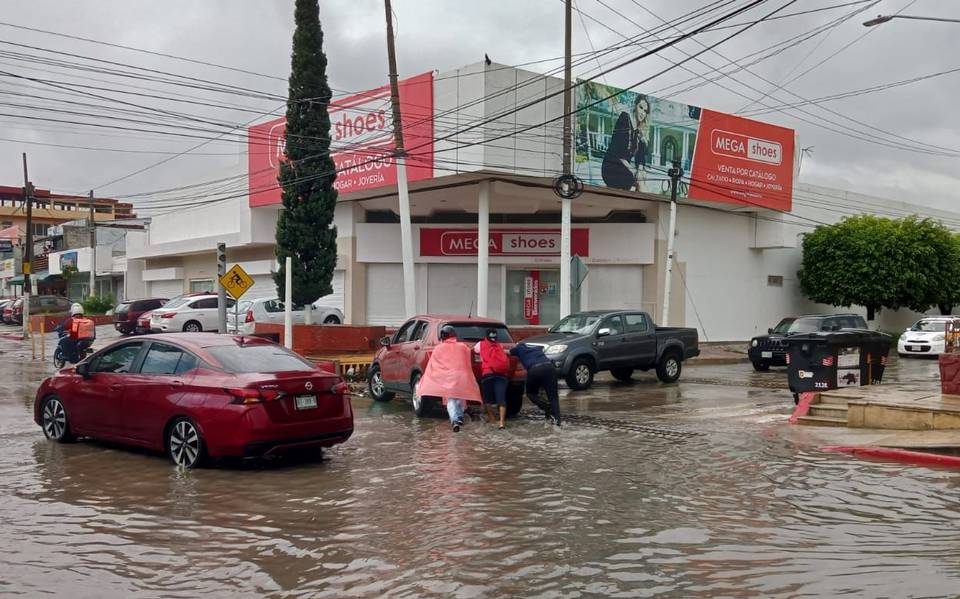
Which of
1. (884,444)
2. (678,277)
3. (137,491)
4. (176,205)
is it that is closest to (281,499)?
(137,491)

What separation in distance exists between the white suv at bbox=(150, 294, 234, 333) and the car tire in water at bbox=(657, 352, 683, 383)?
14.4 meters

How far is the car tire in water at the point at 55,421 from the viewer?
10922 mm

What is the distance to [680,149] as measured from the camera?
30844 millimetres

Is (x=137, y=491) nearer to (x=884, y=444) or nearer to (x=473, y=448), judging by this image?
(x=473, y=448)

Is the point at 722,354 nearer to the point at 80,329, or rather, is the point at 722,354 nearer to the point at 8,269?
the point at 80,329

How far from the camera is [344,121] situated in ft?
97.9

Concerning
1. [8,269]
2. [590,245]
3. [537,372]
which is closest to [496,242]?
[590,245]

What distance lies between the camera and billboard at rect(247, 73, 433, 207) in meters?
26.6

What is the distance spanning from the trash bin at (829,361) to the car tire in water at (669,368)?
5.27 meters

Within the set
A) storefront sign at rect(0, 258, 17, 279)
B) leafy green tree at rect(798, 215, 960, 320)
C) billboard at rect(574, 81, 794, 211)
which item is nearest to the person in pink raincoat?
billboard at rect(574, 81, 794, 211)

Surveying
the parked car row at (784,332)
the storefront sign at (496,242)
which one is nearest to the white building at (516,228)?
the storefront sign at (496,242)

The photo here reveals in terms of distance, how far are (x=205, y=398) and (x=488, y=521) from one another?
372 centimetres

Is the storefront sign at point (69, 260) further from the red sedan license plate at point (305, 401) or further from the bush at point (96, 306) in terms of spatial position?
the red sedan license plate at point (305, 401)

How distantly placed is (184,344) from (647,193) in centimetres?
2290
